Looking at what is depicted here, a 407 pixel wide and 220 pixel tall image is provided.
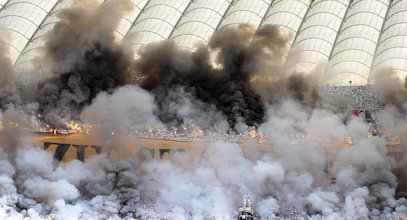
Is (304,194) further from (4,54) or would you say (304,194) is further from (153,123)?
(4,54)

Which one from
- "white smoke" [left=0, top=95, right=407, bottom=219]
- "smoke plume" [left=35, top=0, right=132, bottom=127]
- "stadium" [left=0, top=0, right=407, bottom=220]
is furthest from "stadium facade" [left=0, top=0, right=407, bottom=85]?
"white smoke" [left=0, top=95, right=407, bottom=219]

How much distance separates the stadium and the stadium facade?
0.13 meters

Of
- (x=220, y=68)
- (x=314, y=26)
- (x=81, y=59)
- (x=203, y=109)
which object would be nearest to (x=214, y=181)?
(x=203, y=109)

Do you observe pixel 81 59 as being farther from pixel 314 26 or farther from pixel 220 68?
pixel 314 26

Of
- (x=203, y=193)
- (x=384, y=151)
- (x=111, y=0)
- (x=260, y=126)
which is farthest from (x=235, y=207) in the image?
(x=111, y=0)

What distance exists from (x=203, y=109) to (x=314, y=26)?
50.2 ft

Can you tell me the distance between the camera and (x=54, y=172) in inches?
2534

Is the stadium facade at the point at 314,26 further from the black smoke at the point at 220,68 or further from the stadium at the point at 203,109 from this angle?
the black smoke at the point at 220,68

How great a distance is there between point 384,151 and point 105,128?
87.7 ft

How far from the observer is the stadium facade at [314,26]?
75.7m

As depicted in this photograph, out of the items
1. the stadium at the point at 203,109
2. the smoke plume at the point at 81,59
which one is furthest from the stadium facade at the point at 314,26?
the smoke plume at the point at 81,59

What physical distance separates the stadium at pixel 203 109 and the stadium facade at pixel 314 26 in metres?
0.13

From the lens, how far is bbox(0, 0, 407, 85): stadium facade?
7569 cm

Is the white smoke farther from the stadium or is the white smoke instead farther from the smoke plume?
the smoke plume
